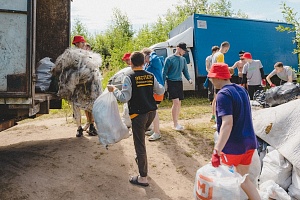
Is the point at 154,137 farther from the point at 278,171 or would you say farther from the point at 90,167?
the point at 278,171

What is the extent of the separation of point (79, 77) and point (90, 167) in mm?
1435

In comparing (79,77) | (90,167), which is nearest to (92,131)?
(79,77)

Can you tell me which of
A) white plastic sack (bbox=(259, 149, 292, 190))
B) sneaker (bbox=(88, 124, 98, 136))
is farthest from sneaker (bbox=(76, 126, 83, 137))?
white plastic sack (bbox=(259, 149, 292, 190))

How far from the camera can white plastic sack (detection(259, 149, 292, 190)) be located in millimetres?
4234

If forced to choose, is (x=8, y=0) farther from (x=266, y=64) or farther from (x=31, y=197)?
(x=266, y=64)

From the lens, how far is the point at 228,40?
1305 centimetres

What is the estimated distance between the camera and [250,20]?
44.8 ft

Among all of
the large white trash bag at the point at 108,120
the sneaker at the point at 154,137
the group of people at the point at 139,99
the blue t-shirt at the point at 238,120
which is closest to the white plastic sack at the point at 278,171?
the blue t-shirt at the point at 238,120

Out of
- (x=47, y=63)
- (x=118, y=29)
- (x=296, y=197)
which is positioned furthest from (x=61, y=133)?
(x=118, y=29)

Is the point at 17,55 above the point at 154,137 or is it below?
above

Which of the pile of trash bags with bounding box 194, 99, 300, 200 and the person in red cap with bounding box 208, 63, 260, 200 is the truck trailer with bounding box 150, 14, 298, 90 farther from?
the person in red cap with bounding box 208, 63, 260, 200

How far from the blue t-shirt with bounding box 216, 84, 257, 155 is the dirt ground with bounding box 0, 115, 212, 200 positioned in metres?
1.30

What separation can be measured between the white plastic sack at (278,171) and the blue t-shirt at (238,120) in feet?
3.89

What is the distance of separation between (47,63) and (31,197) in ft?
7.84
